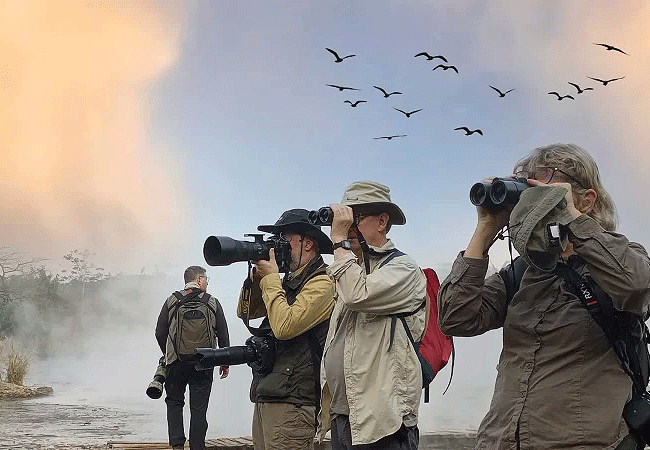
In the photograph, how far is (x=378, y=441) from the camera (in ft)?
8.91

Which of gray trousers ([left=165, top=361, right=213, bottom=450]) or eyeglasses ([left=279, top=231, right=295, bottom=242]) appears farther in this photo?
gray trousers ([left=165, top=361, right=213, bottom=450])

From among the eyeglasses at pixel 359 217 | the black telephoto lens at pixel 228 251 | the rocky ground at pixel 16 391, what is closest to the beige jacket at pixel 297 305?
the black telephoto lens at pixel 228 251

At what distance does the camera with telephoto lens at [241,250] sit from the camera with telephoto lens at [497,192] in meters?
1.40

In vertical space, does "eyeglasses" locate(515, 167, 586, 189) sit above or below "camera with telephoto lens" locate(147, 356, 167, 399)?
above

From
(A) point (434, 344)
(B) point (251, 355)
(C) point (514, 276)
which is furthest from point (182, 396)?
(C) point (514, 276)

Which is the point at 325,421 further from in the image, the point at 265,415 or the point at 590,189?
the point at 590,189

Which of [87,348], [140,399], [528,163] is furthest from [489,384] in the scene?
[528,163]

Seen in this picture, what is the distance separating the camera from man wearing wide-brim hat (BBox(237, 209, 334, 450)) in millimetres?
3365

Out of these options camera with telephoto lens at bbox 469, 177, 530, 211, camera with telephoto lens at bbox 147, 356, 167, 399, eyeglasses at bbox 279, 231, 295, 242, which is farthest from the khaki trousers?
camera with telephoto lens at bbox 147, 356, 167, 399

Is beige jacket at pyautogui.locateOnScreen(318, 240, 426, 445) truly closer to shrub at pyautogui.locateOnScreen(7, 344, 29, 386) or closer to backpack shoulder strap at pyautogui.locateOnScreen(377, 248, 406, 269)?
backpack shoulder strap at pyautogui.locateOnScreen(377, 248, 406, 269)

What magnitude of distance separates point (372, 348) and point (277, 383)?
0.79 m

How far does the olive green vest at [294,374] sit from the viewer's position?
3.43 meters

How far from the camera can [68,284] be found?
58.6ft

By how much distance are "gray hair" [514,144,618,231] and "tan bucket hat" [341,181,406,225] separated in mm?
994
